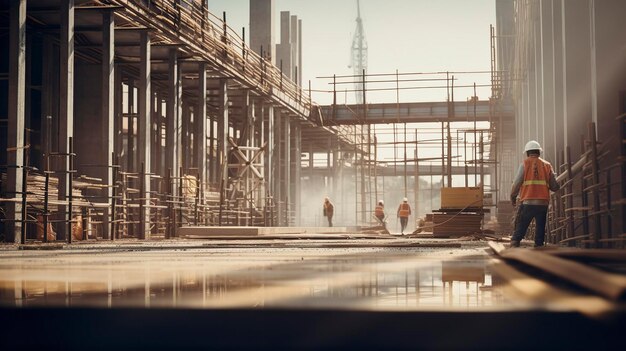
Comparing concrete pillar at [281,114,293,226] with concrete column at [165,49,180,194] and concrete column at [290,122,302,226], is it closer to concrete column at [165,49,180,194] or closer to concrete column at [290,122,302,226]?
concrete column at [290,122,302,226]

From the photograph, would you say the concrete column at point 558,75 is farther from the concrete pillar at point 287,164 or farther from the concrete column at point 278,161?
the concrete pillar at point 287,164

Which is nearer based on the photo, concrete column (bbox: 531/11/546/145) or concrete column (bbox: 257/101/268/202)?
concrete column (bbox: 531/11/546/145)

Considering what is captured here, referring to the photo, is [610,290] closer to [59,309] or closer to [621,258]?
[59,309]

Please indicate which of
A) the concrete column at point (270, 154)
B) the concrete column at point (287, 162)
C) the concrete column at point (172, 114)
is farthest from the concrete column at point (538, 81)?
the concrete column at point (287, 162)

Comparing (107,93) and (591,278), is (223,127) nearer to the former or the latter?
(107,93)

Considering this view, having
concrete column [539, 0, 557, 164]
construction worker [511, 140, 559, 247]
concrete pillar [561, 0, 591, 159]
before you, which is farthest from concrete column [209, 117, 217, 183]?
construction worker [511, 140, 559, 247]

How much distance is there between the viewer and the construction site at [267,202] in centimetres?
213

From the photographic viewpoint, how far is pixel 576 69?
14.3m

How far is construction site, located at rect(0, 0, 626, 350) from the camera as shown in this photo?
2127 millimetres

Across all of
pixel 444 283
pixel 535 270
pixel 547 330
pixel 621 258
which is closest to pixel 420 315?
pixel 547 330

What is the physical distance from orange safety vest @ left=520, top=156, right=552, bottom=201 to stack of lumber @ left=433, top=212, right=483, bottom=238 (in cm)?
957

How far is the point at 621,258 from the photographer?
4055 mm

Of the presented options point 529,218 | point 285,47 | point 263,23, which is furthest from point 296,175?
point 529,218

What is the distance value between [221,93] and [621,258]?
27.7m
